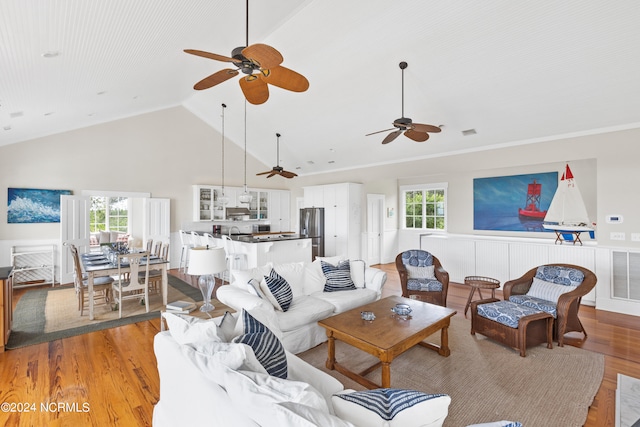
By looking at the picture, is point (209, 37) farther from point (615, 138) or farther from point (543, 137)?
point (615, 138)

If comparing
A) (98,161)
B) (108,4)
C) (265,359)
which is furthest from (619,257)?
(98,161)

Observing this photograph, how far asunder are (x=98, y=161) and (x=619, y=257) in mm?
9606

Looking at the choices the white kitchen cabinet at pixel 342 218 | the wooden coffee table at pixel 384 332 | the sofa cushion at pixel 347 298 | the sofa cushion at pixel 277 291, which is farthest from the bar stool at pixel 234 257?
the wooden coffee table at pixel 384 332

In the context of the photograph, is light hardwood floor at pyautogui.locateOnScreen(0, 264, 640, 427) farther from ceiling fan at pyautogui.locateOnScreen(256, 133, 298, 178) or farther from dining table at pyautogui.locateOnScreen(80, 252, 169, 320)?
ceiling fan at pyautogui.locateOnScreen(256, 133, 298, 178)

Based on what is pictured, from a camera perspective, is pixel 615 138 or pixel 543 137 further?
pixel 543 137

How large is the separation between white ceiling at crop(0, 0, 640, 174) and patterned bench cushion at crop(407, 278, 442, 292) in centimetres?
268

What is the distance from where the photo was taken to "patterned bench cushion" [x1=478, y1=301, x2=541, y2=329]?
313 cm

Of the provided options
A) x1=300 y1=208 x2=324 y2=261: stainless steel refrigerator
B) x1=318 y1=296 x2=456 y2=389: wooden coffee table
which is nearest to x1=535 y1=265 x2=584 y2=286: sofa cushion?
x1=318 y1=296 x2=456 y2=389: wooden coffee table

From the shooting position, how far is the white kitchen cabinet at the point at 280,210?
361 inches

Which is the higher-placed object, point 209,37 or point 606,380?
point 209,37

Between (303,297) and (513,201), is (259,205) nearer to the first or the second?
(303,297)

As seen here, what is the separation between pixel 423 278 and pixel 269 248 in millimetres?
2653

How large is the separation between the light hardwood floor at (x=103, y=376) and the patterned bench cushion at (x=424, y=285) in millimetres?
1339

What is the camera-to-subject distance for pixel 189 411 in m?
1.54
